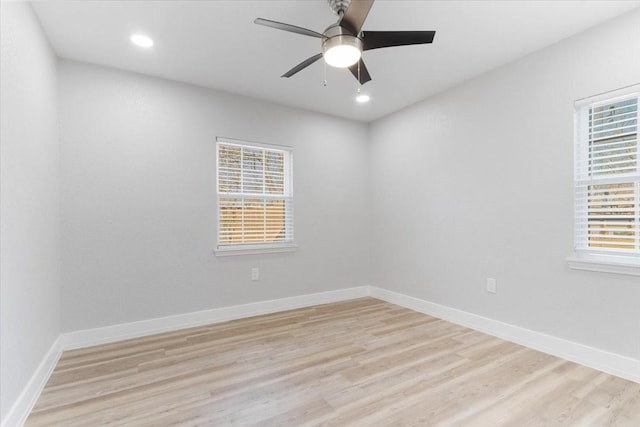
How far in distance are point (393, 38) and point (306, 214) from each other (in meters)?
2.47

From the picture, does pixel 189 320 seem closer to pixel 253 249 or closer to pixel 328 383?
pixel 253 249

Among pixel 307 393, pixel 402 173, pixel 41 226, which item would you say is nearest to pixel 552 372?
pixel 307 393

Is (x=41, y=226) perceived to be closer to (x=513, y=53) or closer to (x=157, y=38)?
(x=157, y=38)

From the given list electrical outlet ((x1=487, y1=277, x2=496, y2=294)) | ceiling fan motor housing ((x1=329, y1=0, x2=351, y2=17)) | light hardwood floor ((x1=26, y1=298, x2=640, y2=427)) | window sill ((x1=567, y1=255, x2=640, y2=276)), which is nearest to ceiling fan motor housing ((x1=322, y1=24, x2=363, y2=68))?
ceiling fan motor housing ((x1=329, y1=0, x2=351, y2=17))

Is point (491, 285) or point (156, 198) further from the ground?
point (156, 198)

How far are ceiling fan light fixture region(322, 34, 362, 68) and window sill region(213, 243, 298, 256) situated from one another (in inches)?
91.0

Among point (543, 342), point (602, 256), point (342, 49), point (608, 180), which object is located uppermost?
point (342, 49)

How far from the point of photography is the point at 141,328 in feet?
9.82

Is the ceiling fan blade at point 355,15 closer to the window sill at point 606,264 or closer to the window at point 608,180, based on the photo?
the window at point 608,180

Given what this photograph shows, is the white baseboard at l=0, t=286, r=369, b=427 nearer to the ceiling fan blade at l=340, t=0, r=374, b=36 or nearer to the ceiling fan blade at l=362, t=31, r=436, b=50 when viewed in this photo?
the ceiling fan blade at l=340, t=0, r=374, b=36

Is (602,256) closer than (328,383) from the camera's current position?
No

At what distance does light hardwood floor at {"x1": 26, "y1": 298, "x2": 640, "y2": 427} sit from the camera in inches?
69.3

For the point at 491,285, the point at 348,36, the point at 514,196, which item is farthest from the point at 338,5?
the point at 491,285

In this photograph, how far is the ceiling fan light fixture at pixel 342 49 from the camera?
5.95 ft
